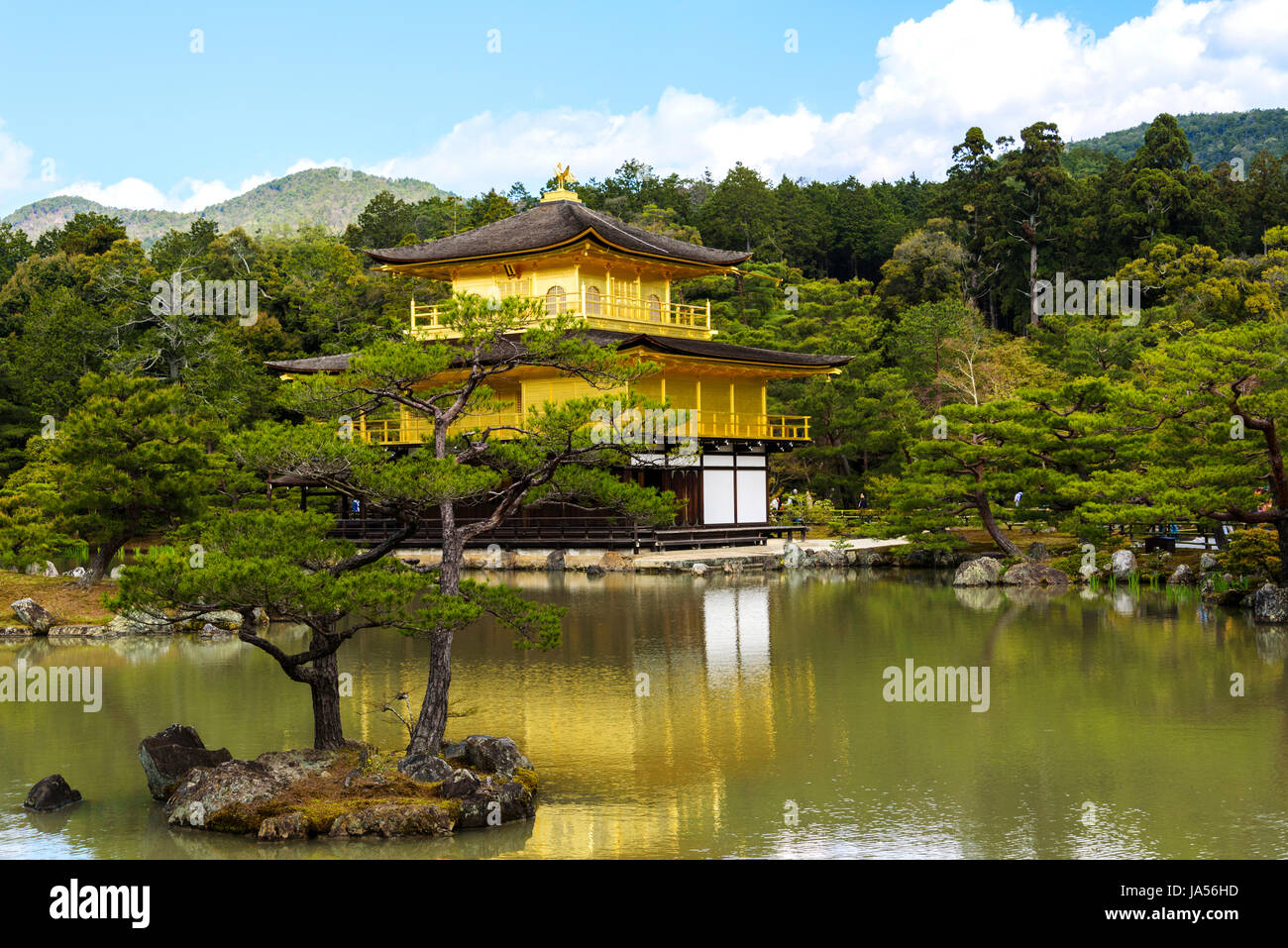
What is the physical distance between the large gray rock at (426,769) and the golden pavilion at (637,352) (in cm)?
1983

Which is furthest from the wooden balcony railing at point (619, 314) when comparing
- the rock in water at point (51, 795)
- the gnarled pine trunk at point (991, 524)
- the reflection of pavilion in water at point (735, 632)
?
the rock in water at point (51, 795)

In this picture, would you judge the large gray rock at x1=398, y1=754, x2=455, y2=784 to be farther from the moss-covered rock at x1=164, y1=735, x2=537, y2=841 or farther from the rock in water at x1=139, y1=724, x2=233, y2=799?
the rock in water at x1=139, y1=724, x2=233, y2=799

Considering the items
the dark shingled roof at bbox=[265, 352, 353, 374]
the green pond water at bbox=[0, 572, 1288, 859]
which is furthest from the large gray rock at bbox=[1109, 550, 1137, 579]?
the dark shingled roof at bbox=[265, 352, 353, 374]

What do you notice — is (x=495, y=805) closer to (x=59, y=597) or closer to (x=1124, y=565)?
(x=59, y=597)

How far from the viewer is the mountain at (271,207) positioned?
121525mm

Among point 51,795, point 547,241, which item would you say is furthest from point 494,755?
point 547,241

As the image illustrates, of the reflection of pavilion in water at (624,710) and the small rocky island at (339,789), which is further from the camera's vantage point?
A: the reflection of pavilion in water at (624,710)

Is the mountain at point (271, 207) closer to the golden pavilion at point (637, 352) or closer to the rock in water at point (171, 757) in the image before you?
the golden pavilion at point (637, 352)

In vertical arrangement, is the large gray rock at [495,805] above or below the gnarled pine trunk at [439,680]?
below

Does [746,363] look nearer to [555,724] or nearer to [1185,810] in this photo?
[555,724]

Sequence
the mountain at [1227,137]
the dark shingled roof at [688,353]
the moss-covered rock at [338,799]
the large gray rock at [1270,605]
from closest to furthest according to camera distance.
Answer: the moss-covered rock at [338,799] < the large gray rock at [1270,605] < the dark shingled roof at [688,353] < the mountain at [1227,137]

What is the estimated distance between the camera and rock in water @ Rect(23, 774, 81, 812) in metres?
8.74
